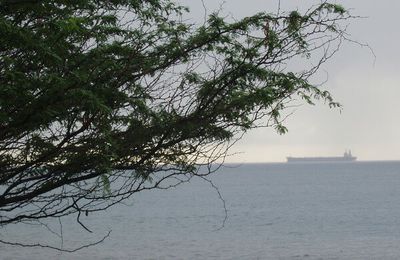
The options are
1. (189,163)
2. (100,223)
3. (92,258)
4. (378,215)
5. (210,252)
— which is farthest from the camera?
(378,215)

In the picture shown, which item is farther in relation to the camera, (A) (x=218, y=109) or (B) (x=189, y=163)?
(B) (x=189, y=163)

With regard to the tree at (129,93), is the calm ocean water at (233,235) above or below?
below

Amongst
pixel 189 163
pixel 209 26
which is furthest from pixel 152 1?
pixel 189 163

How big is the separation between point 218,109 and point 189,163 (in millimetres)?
1421

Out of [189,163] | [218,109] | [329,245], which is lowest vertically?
[329,245]

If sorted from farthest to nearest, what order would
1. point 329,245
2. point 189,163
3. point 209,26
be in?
point 329,245 < point 189,163 < point 209,26

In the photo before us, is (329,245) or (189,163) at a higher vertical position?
(189,163)

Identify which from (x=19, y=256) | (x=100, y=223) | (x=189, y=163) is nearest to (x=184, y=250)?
(x=19, y=256)

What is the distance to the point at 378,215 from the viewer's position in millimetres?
80812

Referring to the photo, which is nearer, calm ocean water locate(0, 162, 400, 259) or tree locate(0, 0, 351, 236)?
tree locate(0, 0, 351, 236)

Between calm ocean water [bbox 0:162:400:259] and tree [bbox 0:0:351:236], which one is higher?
tree [bbox 0:0:351:236]

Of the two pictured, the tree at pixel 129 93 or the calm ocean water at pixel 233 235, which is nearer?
the tree at pixel 129 93

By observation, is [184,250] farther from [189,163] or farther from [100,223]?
[189,163]

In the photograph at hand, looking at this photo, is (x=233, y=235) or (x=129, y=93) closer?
(x=129, y=93)
